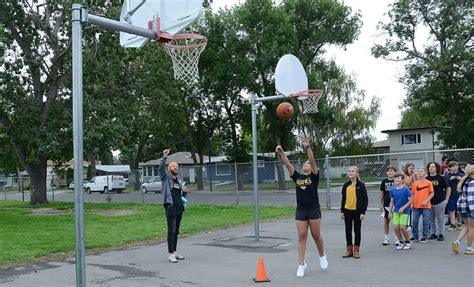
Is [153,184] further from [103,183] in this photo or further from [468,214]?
[468,214]

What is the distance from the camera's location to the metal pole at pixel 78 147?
559 cm

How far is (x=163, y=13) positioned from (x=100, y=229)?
32.0ft

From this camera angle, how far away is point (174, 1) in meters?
6.98

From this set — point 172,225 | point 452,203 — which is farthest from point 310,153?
point 452,203

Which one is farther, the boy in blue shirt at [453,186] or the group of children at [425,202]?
the boy in blue shirt at [453,186]

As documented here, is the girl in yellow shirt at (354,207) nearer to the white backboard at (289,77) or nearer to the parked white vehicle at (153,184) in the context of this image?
the white backboard at (289,77)

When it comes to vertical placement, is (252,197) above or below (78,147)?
below

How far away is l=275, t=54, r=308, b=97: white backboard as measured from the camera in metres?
12.4

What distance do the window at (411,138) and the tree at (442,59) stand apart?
13310 mm

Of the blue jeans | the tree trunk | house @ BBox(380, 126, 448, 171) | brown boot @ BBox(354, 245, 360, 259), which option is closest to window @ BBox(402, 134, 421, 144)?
house @ BBox(380, 126, 448, 171)

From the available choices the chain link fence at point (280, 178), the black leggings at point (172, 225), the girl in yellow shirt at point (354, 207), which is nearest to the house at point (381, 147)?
the chain link fence at point (280, 178)

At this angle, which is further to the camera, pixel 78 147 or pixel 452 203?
pixel 452 203

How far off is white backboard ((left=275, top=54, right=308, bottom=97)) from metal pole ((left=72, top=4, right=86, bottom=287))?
7039 millimetres

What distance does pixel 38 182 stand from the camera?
26.6 m
